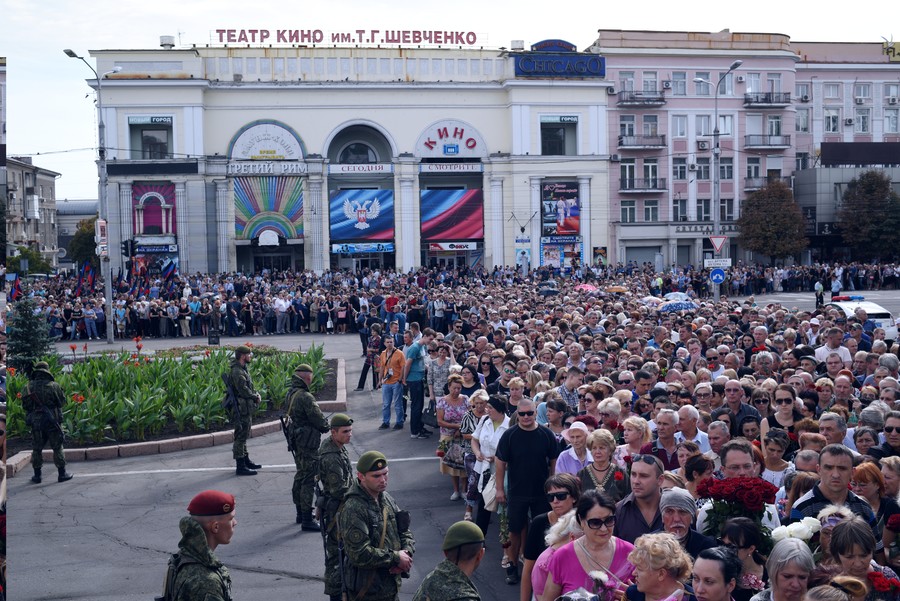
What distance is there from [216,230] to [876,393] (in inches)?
2010

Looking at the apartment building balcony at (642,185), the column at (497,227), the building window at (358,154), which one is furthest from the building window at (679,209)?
the building window at (358,154)

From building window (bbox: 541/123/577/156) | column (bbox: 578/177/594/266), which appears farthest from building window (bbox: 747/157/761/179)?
building window (bbox: 541/123/577/156)

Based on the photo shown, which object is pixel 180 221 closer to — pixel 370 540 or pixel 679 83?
pixel 679 83

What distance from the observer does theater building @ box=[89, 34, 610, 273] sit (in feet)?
185

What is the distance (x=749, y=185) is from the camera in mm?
64000

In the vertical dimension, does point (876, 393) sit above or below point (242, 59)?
below

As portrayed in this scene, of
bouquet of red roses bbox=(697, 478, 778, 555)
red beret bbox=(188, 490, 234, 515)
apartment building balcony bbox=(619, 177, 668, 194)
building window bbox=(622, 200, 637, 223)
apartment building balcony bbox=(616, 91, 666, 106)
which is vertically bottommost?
bouquet of red roses bbox=(697, 478, 778, 555)

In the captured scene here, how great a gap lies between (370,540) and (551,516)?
1374 millimetres

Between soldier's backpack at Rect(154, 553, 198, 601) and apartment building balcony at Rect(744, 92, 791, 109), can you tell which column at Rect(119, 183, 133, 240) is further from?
soldier's backpack at Rect(154, 553, 198, 601)

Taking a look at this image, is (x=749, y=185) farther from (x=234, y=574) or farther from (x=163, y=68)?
(x=234, y=574)

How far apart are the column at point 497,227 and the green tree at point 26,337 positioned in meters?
41.8

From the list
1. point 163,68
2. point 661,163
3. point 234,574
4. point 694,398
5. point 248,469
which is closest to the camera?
point 234,574

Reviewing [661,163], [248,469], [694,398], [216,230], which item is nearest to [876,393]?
[694,398]

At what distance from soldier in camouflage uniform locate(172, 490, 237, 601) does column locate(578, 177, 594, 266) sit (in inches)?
2183
